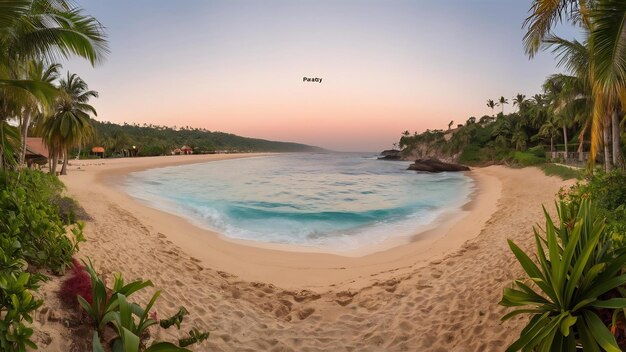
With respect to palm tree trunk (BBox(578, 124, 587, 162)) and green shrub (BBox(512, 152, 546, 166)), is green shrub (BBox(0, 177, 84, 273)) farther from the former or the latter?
green shrub (BBox(512, 152, 546, 166))

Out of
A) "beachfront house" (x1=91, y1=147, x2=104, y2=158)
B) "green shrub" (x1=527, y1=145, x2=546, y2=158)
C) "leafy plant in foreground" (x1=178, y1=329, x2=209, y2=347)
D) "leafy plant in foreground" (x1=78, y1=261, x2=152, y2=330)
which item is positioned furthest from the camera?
Result: "beachfront house" (x1=91, y1=147, x2=104, y2=158)

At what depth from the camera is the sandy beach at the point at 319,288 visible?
14.4 ft

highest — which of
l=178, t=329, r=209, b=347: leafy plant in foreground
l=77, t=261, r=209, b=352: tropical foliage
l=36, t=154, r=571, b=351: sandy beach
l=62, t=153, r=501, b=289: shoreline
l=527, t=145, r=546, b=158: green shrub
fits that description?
l=527, t=145, r=546, b=158: green shrub

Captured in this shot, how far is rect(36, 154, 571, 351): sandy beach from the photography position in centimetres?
439

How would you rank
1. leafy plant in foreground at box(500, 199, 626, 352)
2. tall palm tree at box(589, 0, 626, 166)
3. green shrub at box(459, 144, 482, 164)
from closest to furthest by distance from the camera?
leafy plant in foreground at box(500, 199, 626, 352) → tall palm tree at box(589, 0, 626, 166) → green shrub at box(459, 144, 482, 164)

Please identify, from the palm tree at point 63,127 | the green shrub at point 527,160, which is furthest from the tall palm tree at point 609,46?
the green shrub at point 527,160

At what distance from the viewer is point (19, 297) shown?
2.69m

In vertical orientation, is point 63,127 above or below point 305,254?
above

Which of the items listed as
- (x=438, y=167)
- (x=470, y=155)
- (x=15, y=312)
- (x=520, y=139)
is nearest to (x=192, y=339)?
(x=15, y=312)

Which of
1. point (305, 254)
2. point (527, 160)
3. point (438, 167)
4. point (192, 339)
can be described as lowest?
point (305, 254)

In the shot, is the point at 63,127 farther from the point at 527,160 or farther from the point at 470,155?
the point at 470,155

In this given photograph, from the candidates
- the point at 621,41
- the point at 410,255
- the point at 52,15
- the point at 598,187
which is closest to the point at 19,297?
the point at 52,15

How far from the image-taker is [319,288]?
22.4 feet

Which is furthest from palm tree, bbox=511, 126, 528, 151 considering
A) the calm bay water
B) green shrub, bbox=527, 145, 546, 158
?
the calm bay water
